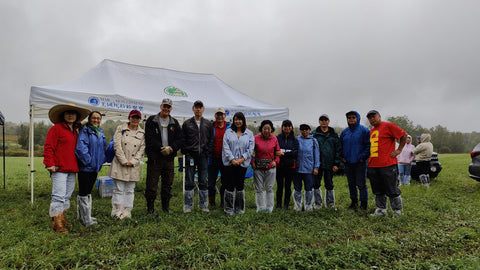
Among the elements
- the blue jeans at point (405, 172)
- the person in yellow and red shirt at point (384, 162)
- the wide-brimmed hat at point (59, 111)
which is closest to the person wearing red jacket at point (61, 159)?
the wide-brimmed hat at point (59, 111)

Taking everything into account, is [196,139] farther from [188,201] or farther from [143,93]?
[143,93]

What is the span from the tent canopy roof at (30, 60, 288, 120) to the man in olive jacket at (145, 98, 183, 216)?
1.73 m

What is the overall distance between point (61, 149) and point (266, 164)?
3223 mm

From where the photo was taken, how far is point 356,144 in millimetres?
4672

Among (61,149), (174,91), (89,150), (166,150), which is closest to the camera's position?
(61,149)

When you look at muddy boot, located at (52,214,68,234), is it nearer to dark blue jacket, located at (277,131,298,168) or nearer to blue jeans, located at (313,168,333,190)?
dark blue jacket, located at (277,131,298,168)

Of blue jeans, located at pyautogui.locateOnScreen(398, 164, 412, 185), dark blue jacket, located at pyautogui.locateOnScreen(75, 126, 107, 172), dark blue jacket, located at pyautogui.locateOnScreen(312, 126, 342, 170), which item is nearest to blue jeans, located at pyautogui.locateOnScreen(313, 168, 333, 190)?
dark blue jacket, located at pyautogui.locateOnScreen(312, 126, 342, 170)

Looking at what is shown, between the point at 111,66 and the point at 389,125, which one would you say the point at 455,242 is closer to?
the point at 389,125

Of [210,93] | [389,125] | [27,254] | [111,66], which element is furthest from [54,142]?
[389,125]

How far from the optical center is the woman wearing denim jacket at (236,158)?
14.3 feet

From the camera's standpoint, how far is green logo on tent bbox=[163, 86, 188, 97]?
6.70 meters

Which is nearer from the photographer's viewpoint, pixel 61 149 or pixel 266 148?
pixel 61 149

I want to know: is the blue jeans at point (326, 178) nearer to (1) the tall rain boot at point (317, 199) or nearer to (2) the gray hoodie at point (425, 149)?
(1) the tall rain boot at point (317, 199)

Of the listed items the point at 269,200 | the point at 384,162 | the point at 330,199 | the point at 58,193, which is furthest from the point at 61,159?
the point at 384,162
